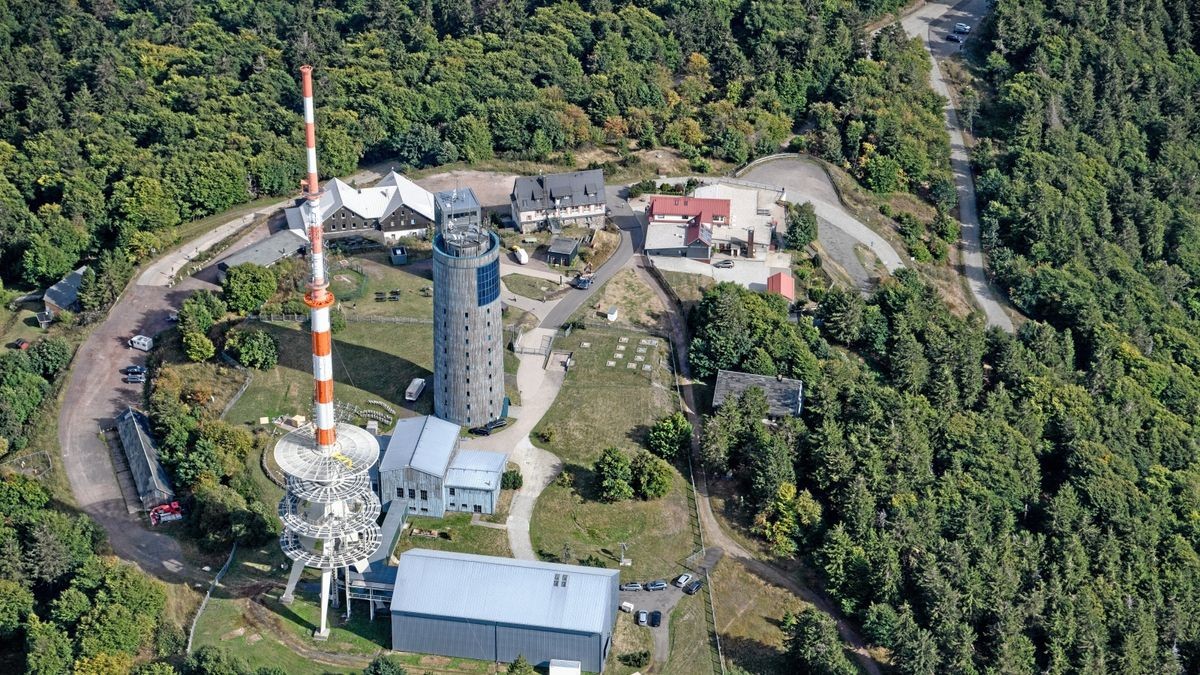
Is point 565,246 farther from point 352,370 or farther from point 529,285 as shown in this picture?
point 352,370

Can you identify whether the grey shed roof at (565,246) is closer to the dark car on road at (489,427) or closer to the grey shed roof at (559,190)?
the grey shed roof at (559,190)

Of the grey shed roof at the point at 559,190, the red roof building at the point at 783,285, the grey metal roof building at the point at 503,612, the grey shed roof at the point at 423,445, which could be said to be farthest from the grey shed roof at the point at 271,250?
the grey metal roof building at the point at 503,612

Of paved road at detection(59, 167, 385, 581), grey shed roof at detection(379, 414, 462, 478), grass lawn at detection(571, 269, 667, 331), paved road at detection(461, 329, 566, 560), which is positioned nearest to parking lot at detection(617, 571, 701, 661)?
paved road at detection(461, 329, 566, 560)

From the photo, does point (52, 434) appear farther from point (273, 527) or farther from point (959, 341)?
point (959, 341)

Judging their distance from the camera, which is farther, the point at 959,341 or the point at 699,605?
the point at 959,341

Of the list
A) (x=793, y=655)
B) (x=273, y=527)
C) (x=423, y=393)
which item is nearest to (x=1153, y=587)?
(x=793, y=655)
